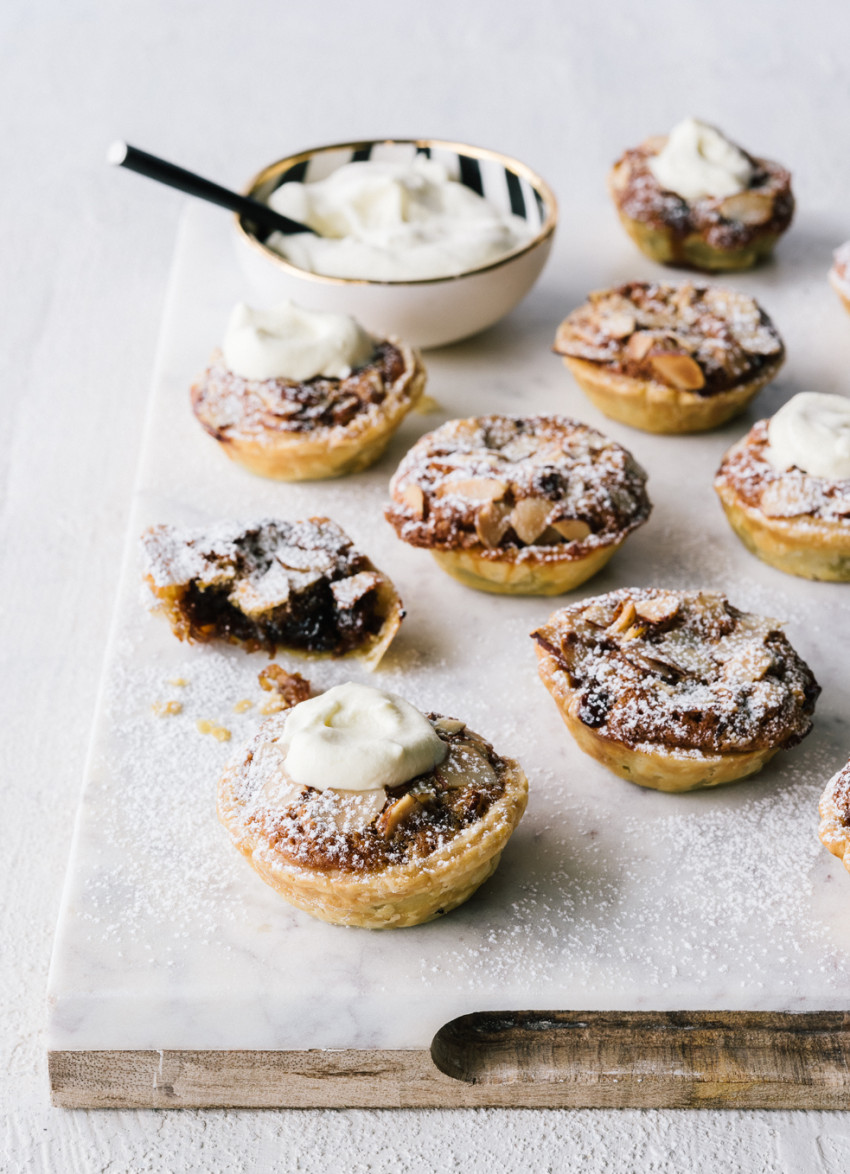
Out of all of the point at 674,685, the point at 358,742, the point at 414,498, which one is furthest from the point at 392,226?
the point at 358,742

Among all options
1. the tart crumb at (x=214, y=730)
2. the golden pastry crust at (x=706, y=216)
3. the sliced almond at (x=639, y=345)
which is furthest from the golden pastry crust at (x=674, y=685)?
the golden pastry crust at (x=706, y=216)

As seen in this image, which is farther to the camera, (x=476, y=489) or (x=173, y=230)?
(x=173, y=230)

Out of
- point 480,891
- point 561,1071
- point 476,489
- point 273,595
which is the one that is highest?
point 476,489

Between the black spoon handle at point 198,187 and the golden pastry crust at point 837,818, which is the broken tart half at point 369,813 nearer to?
the golden pastry crust at point 837,818

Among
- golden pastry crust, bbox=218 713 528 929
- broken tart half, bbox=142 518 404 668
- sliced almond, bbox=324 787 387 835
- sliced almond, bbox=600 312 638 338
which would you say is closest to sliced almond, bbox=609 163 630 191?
sliced almond, bbox=600 312 638 338

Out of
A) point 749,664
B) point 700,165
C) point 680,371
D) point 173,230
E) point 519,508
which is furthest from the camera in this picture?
point 173,230

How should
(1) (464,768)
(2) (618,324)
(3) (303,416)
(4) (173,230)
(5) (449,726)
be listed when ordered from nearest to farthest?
1. (1) (464,768)
2. (5) (449,726)
3. (3) (303,416)
4. (2) (618,324)
5. (4) (173,230)

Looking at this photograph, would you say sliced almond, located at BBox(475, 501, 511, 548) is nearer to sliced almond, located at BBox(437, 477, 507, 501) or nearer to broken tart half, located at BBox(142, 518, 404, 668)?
sliced almond, located at BBox(437, 477, 507, 501)

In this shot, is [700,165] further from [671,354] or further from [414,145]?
[671,354]
